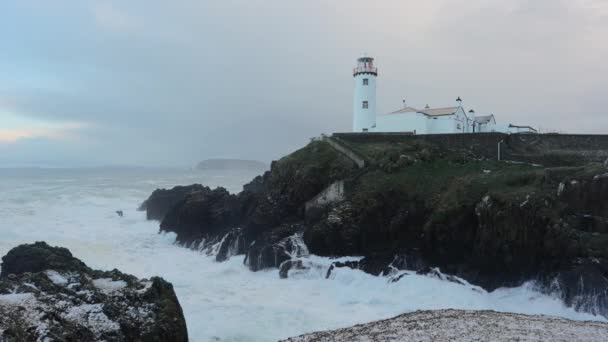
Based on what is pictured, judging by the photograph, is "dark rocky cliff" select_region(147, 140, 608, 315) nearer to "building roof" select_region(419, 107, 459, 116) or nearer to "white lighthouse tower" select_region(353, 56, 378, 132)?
"white lighthouse tower" select_region(353, 56, 378, 132)

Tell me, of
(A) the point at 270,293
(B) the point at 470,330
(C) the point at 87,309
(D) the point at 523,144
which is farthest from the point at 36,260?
(D) the point at 523,144

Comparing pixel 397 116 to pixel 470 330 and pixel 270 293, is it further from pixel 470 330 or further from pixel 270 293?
pixel 470 330

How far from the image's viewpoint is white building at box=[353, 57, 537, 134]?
3566 centimetres

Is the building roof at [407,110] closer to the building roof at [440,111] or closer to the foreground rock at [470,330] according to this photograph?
the building roof at [440,111]

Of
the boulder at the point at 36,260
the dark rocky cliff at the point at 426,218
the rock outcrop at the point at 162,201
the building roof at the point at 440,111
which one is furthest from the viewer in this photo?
the rock outcrop at the point at 162,201

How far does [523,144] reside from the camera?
3075cm

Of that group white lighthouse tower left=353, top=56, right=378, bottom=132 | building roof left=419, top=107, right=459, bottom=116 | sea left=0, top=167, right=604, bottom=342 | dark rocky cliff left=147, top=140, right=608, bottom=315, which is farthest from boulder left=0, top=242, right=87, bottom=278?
building roof left=419, top=107, right=459, bottom=116

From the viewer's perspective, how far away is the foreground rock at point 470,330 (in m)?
11.5

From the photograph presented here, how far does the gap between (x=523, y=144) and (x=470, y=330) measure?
2296 centimetres

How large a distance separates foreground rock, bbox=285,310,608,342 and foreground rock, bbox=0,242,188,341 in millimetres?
3971

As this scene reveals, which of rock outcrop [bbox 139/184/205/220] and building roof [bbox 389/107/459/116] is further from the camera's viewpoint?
rock outcrop [bbox 139/184/205/220]

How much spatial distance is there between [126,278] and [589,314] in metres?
16.4

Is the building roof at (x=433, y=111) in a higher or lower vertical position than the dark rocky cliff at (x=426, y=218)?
higher

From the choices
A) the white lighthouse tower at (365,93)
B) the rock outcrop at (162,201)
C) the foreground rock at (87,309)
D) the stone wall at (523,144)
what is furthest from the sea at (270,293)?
the white lighthouse tower at (365,93)
